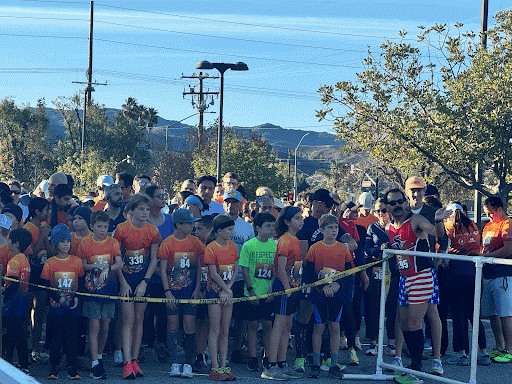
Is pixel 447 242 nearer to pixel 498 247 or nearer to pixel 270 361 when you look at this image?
pixel 498 247

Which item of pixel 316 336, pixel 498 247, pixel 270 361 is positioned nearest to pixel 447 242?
pixel 498 247

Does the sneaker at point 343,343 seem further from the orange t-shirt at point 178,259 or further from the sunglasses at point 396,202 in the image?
the orange t-shirt at point 178,259

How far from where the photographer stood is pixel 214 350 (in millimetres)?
6832

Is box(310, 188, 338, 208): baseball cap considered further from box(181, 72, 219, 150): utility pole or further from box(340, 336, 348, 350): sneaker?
box(181, 72, 219, 150): utility pole

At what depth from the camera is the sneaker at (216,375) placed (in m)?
6.73

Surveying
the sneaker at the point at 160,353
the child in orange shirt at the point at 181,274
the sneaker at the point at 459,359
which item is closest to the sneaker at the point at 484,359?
the sneaker at the point at 459,359

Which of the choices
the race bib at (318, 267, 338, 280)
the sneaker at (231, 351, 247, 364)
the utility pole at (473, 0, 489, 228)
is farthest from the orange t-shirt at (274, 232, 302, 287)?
the utility pole at (473, 0, 489, 228)

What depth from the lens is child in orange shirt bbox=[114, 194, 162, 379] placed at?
6871 millimetres

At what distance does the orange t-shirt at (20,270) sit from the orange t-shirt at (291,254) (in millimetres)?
2505

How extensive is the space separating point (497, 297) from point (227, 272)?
132 inches

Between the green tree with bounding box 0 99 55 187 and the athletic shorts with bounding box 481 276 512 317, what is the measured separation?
4812cm

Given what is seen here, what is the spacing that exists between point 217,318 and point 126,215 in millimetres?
1534

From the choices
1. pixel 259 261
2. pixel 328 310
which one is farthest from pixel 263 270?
pixel 328 310

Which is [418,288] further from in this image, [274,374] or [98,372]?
[98,372]
